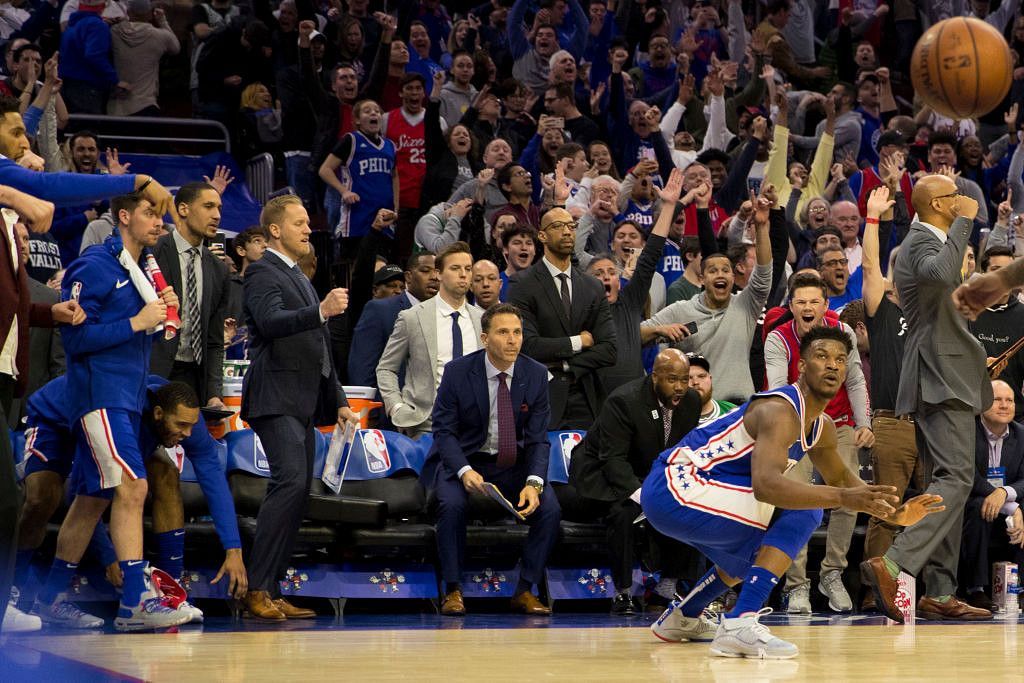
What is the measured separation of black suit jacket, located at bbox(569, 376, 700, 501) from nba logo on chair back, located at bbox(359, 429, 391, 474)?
1.12m

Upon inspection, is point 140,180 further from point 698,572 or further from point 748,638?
point 698,572

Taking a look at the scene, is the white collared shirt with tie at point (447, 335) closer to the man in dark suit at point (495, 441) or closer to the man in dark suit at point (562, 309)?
the man in dark suit at point (562, 309)

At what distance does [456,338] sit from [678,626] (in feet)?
8.88

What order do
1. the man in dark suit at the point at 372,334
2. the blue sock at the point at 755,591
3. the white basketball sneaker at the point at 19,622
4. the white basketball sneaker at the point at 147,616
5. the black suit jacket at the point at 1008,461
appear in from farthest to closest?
the man in dark suit at the point at 372,334 < the black suit jacket at the point at 1008,461 < the white basketball sneaker at the point at 147,616 < the white basketball sneaker at the point at 19,622 < the blue sock at the point at 755,591

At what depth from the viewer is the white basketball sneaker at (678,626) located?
5.61 meters

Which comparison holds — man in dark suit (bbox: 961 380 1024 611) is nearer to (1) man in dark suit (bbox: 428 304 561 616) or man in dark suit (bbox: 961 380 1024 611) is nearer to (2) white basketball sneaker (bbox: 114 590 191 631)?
(1) man in dark suit (bbox: 428 304 561 616)

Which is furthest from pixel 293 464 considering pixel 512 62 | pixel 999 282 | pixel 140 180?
pixel 512 62

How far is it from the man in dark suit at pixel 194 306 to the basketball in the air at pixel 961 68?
4340 millimetres

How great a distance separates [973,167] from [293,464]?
8.50 m

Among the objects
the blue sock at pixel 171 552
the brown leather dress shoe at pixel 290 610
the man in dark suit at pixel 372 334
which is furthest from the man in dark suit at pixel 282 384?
the man in dark suit at pixel 372 334

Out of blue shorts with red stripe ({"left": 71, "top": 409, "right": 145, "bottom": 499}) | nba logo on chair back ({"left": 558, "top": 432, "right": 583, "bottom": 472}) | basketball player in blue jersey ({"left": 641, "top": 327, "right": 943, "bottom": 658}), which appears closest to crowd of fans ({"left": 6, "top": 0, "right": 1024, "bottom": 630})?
nba logo on chair back ({"left": 558, "top": 432, "right": 583, "bottom": 472})

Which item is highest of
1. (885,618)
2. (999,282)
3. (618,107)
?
(618,107)

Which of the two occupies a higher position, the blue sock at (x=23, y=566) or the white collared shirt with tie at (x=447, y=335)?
the white collared shirt with tie at (x=447, y=335)

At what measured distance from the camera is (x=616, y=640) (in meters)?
5.68
